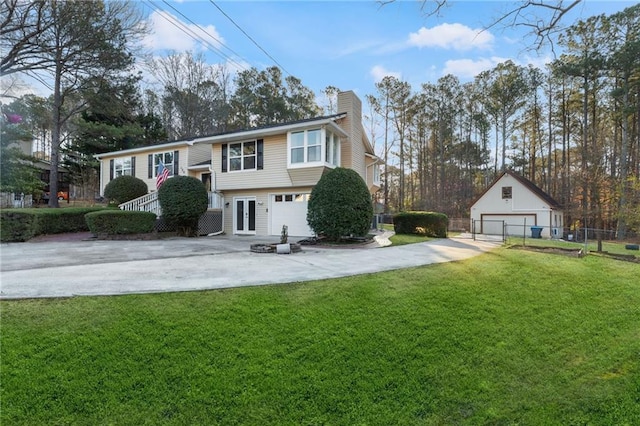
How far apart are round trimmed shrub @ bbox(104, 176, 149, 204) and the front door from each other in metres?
5.94

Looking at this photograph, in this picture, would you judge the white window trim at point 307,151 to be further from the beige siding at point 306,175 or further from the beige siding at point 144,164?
the beige siding at point 144,164

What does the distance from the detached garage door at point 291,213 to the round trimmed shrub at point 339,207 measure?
3.20m

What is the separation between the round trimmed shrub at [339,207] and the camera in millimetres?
11008

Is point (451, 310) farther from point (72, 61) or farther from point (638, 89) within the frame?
point (638, 89)

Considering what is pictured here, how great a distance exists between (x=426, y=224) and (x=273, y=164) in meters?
8.06

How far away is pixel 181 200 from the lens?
13680 millimetres

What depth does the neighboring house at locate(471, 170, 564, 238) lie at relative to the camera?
24.2m

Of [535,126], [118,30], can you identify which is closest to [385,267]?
[118,30]

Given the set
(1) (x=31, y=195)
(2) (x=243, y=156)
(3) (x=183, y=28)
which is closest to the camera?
(3) (x=183, y=28)

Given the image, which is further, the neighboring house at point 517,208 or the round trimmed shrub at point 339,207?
the neighboring house at point 517,208

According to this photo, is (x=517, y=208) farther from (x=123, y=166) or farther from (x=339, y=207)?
(x=123, y=166)

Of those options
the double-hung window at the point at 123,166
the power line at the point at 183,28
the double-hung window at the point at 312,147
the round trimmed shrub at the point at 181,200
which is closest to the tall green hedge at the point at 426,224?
the double-hung window at the point at 312,147

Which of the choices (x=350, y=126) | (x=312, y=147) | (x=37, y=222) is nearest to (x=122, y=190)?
(x=37, y=222)

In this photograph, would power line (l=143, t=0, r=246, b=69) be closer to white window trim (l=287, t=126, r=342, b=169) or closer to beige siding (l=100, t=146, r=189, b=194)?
white window trim (l=287, t=126, r=342, b=169)
